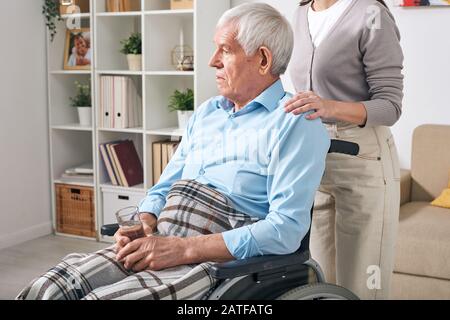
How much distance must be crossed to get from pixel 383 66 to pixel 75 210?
104 inches

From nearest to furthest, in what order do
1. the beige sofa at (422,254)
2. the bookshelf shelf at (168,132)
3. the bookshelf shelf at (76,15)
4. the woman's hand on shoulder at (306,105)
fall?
the woman's hand on shoulder at (306,105), the beige sofa at (422,254), the bookshelf shelf at (168,132), the bookshelf shelf at (76,15)

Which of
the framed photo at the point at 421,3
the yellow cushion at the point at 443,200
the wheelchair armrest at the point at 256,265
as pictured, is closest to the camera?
the wheelchair armrest at the point at 256,265

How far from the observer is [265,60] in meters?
1.73

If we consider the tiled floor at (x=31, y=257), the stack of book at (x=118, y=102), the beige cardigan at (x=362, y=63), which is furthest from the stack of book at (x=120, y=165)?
the beige cardigan at (x=362, y=63)

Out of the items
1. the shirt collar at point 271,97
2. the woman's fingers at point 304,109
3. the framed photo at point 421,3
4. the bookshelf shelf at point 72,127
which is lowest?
the bookshelf shelf at point 72,127

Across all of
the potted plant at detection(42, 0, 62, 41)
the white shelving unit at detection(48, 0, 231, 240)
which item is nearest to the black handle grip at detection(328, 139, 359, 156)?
the white shelving unit at detection(48, 0, 231, 240)

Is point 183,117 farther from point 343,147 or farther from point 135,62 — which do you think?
point 343,147

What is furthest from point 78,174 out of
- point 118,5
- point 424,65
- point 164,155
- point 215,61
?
point 215,61

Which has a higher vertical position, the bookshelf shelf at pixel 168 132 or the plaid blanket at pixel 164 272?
the bookshelf shelf at pixel 168 132

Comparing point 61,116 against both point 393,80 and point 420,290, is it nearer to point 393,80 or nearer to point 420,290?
point 420,290

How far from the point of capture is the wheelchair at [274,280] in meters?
1.47

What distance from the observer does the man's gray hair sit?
1.69m

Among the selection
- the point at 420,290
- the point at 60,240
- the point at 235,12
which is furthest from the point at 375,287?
the point at 60,240

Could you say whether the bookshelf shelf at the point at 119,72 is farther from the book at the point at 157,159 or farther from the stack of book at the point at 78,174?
the stack of book at the point at 78,174
